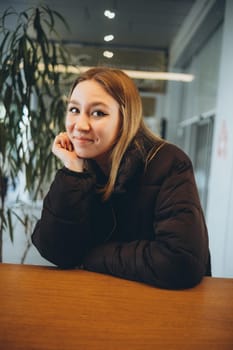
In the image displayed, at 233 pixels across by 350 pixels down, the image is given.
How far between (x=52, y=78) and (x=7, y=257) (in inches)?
49.5

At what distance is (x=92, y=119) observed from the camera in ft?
2.85

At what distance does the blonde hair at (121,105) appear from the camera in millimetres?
889

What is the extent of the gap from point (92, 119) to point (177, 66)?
3.77m

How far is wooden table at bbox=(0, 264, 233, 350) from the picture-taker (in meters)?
0.54

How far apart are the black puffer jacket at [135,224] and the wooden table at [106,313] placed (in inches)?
2.0

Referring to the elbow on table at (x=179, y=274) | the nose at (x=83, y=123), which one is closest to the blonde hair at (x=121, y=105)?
the nose at (x=83, y=123)

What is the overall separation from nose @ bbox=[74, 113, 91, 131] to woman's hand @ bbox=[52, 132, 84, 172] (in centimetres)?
10

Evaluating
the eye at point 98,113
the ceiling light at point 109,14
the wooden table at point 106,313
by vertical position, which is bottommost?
the wooden table at point 106,313

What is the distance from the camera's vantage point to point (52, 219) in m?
0.85

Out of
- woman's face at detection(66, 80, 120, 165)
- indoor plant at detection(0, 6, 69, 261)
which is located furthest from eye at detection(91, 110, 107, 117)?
indoor plant at detection(0, 6, 69, 261)

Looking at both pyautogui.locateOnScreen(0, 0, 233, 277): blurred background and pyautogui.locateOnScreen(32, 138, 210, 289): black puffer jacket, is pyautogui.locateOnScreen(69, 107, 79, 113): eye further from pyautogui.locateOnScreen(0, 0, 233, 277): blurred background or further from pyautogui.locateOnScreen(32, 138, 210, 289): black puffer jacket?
pyautogui.locateOnScreen(0, 0, 233, 277): blurred background

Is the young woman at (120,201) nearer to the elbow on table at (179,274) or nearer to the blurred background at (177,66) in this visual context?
the elbow on table at (179,274)

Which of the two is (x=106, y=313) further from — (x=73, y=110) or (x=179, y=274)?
(x=73, y=110)

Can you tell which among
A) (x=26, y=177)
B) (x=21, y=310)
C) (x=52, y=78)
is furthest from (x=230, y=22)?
(x=21, y=310)
